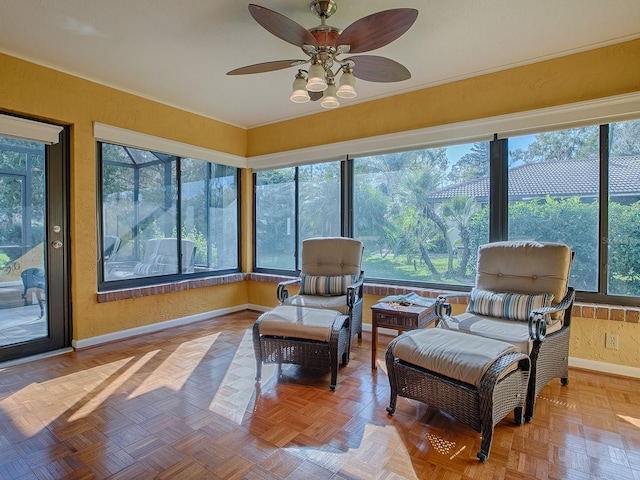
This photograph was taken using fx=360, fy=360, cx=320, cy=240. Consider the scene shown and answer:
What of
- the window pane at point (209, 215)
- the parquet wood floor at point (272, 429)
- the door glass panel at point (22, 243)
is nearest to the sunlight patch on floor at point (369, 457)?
the parquet wood floor at point (272, 429)

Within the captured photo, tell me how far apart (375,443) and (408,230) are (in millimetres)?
2382

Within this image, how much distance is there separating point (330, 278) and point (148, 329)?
2121 millimetres

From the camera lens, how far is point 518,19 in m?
2.46

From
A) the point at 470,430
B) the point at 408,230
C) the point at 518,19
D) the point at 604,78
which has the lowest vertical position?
the point at 470,430

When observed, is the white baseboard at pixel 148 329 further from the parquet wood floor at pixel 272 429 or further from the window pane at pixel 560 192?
the window pane at pixel 560 192

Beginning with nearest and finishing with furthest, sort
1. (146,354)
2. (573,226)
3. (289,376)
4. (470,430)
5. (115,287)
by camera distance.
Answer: (470,430), (289,376), (573,226), (146,354), (115,287)

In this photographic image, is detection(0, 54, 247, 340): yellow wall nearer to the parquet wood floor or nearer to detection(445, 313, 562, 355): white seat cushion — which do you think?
the parquet wood floor

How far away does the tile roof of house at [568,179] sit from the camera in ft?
9.27

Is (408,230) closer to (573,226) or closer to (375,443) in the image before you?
(573,226)

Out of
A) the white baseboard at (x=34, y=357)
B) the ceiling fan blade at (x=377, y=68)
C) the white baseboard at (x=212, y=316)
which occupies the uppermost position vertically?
the ceiling fan blade at (x=377, y=68)

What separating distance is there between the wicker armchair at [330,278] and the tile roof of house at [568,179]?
54.3 inches

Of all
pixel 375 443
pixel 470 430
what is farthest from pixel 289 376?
pixel 470 430

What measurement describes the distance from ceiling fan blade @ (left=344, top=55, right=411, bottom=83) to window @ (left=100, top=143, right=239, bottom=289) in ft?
8.76

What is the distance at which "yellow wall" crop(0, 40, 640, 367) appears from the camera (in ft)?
9.52
